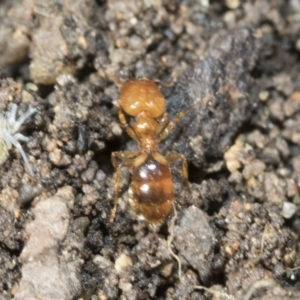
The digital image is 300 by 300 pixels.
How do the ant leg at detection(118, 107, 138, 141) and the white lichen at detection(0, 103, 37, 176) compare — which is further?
the ant leg at detection(118, 107, 138, 141)

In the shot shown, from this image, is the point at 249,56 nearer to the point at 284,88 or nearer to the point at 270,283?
the point at 284,88

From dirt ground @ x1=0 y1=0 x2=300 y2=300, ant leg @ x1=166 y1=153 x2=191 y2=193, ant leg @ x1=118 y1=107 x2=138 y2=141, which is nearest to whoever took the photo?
dirt ground @ x1=0 y1=0 x2=300 y2=300

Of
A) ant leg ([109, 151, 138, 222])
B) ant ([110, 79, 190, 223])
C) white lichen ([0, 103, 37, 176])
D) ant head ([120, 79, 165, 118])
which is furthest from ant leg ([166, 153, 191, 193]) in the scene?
white lichen ([0, 103, 37, 176])

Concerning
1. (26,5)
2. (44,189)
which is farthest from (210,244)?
(26,5)

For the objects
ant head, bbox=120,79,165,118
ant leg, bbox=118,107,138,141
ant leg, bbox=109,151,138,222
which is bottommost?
ant leg, bbox=109,151,138,222

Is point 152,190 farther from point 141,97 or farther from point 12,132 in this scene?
point 12,132

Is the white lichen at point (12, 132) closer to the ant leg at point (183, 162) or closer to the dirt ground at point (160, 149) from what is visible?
the dirt ground at point (160, 149)

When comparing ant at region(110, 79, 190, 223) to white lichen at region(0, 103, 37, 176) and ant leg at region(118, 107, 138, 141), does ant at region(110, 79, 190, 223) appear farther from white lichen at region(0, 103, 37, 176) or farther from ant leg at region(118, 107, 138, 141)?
white lichen at region(0, 103, 37, 176)
